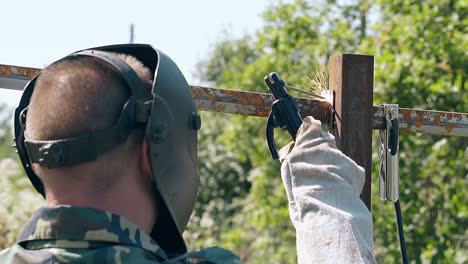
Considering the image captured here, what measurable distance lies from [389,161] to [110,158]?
61.0 inches

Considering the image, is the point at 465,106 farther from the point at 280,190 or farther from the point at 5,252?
the point at 5,252

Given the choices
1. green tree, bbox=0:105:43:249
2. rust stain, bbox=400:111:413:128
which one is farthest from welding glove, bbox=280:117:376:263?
green tree, bbox=0:105:43:249

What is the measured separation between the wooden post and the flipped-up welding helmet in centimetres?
125

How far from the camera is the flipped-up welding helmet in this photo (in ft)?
5.36

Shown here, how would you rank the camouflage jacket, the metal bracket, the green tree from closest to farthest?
the camouflage jacket
the metal bracket
the green tree

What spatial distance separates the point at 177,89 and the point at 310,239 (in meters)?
0.54

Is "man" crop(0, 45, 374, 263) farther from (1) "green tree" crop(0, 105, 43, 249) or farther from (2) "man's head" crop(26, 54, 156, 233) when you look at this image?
(1) "green tree" crop(0, 105, 43, 249)

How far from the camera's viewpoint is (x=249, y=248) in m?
16.4

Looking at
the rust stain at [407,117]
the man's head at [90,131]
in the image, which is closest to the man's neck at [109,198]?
the man's head at [90,131]

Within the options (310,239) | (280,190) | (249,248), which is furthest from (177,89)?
(249,248)

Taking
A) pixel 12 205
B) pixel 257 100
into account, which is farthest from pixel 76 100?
pixel 12 205

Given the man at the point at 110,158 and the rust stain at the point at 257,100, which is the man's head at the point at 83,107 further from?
the rust stain at the point at 257,100

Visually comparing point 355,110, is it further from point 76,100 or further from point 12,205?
Result: point 12,205

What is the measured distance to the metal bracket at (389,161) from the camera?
3.02 m
